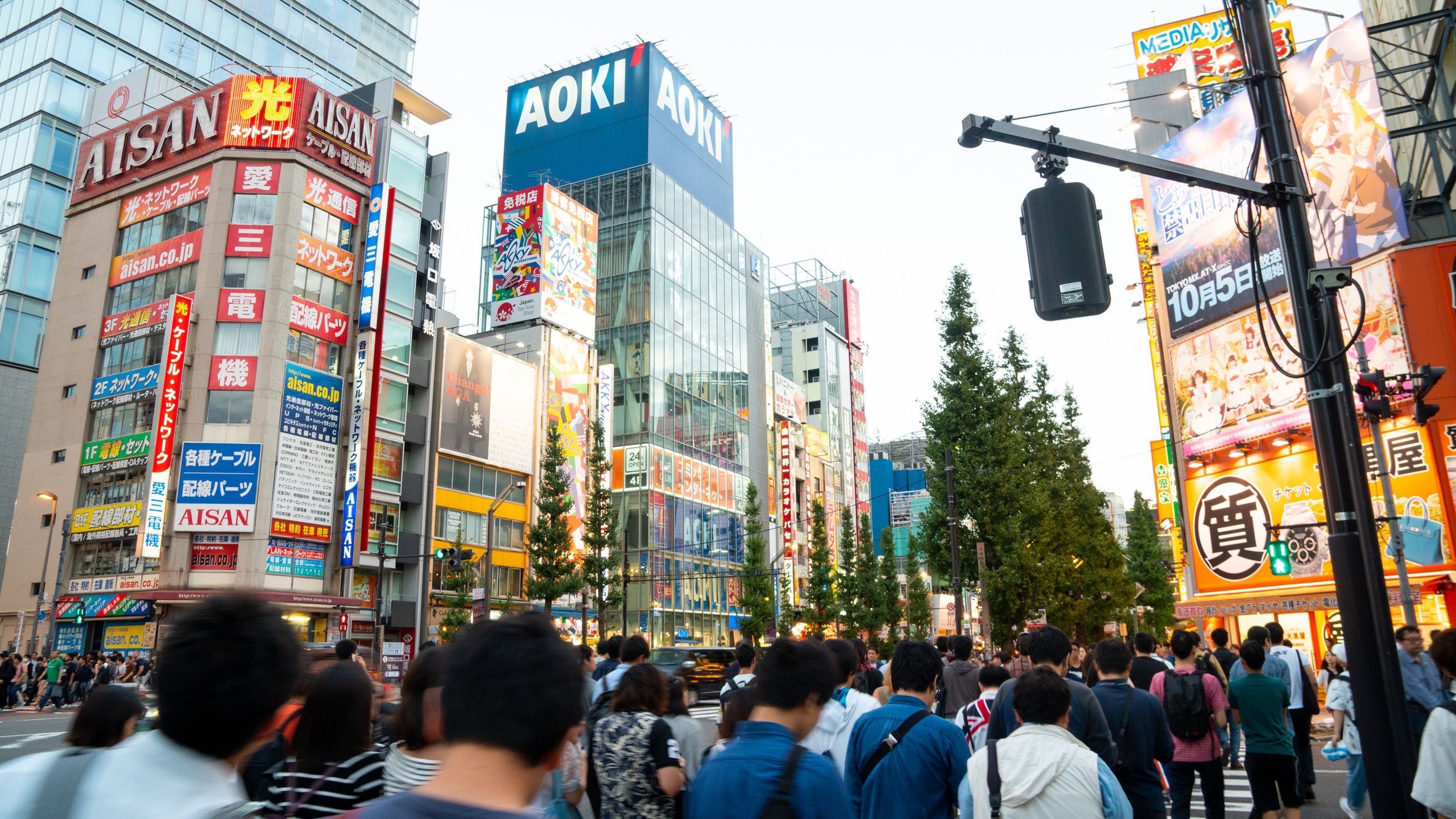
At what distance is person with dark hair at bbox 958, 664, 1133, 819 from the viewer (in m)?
3.96

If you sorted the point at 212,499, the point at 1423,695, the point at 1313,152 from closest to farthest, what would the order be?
the point at 1423,695, the point at 1313,152, the point at 212,499

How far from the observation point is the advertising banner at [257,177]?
36312 millimetres

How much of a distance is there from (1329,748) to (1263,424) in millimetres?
19800

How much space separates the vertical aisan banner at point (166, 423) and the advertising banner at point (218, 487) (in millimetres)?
576

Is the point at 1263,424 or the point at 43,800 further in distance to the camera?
the point at 1263,424

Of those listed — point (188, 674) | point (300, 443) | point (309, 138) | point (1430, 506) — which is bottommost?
point (188, 674)

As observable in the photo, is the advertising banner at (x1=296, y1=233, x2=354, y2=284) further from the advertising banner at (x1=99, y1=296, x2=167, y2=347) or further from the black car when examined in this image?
the black car

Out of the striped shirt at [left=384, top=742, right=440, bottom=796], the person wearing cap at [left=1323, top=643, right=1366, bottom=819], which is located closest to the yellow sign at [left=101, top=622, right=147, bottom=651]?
the striped shirt at [left=384, top=742, right=440, bottom=796]

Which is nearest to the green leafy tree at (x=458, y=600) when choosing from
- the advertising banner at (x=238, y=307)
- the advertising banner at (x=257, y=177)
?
the advertising banner at (x=238, y=307)

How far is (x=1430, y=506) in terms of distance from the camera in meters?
21.2

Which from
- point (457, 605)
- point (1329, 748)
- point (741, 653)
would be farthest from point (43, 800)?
point (457, 605)

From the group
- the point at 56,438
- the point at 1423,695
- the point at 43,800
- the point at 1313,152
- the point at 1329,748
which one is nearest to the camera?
the point at 43,800

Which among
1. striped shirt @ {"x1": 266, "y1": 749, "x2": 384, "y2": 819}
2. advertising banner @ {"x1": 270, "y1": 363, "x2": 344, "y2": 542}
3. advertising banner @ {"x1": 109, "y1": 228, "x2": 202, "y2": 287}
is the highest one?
advertising banner @ {"x1": 109, "y1": 228, "x2": 202, "y2": 287}

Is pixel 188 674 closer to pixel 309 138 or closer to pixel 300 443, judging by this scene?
pixel 300 443
